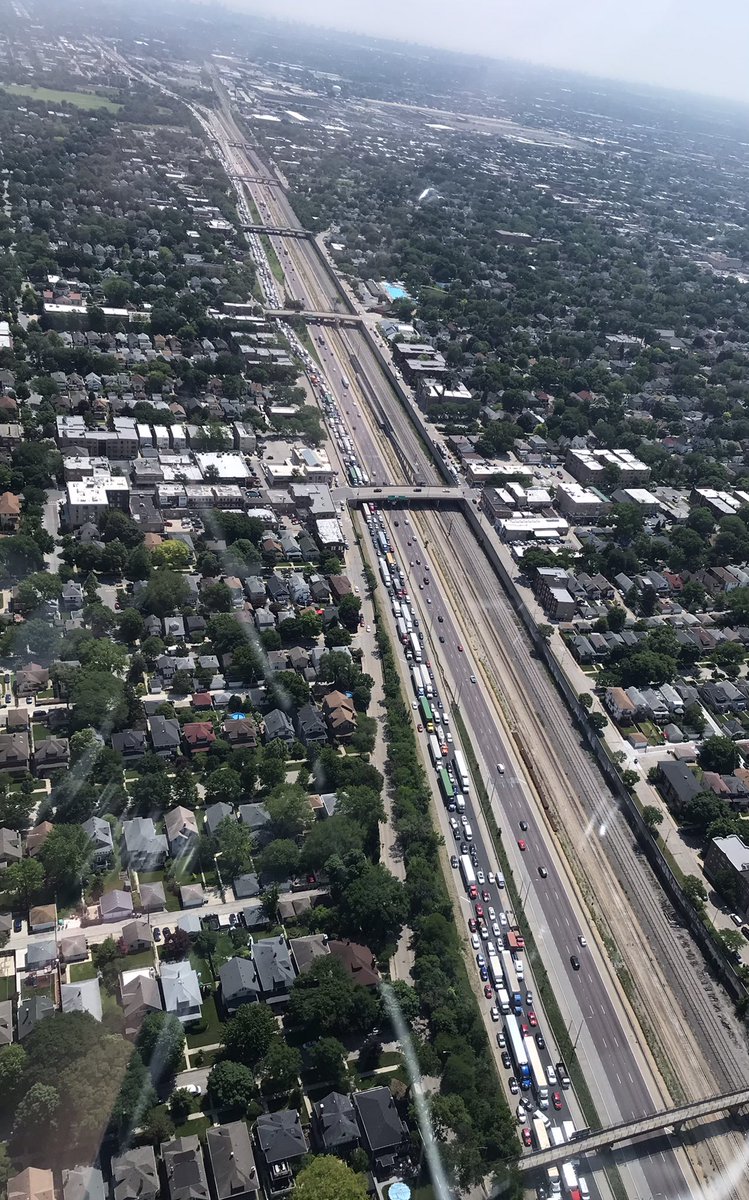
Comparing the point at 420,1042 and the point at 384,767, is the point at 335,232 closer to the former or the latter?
the point at 384,767

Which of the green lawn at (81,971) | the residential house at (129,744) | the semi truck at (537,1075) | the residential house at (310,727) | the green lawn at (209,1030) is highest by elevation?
the residential house at (129,744)

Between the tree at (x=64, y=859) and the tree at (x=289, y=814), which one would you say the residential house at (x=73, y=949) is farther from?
the tree at (x=289, y=814)

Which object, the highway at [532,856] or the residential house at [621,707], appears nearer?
the highway at [532,856]

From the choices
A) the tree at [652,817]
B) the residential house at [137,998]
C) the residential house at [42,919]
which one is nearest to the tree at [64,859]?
the residential house at [42,919]

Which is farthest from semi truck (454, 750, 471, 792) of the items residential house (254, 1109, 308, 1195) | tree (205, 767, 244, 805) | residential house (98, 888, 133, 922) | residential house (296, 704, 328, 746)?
residential house (254, 1109, 308, 1195)

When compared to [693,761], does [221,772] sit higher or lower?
higher

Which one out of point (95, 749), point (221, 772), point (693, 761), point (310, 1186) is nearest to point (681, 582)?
point (693, 761)
